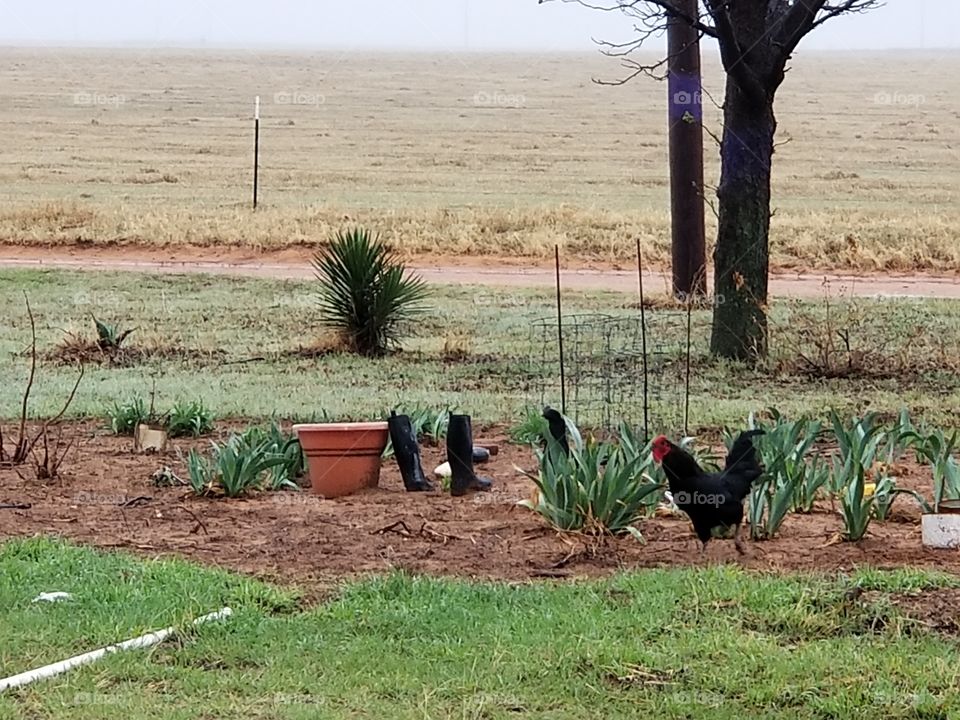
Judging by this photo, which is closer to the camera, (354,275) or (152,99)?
(354,275)

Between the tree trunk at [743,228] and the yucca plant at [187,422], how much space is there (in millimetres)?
4782

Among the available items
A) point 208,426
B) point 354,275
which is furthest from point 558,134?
point 208,426

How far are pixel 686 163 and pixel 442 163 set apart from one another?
29.8m

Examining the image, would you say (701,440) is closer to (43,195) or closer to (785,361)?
(785,361)

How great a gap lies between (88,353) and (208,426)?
4.45 metres

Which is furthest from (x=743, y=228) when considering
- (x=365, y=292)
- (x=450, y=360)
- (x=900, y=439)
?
(x=900, y=439)

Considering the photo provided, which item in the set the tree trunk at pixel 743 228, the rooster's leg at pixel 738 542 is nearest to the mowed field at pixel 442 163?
the tree trunk at pixel 743 228

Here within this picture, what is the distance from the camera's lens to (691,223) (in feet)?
57.0

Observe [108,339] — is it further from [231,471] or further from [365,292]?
[231,471]

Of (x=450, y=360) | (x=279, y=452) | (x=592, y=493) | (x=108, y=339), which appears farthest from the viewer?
(x=108, y=339)

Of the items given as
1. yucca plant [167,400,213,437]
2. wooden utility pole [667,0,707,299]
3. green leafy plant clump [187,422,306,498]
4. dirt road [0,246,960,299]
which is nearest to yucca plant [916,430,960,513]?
green leafy plant clump [187,422,306,498]

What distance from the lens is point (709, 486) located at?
20.7 feet

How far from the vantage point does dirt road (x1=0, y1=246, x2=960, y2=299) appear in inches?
811

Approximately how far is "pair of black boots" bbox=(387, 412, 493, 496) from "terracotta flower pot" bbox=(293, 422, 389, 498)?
104mm
